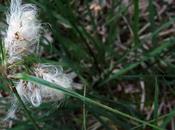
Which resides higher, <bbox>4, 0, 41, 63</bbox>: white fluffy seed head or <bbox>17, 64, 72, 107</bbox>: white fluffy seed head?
<bbox>4, 0, 41, 63</bbox>: white fluffy seed head

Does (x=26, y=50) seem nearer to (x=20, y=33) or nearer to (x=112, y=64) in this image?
(x=20, y=33)

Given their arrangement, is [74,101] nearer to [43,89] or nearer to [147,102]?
[147,102]

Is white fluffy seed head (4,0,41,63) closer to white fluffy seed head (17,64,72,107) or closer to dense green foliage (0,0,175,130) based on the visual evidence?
white fluffy seed head (17,64,72,107)

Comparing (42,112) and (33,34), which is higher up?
(33,34)

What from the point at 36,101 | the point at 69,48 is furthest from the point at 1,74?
the point at 69,48

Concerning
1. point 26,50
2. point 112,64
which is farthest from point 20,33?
point 112,64

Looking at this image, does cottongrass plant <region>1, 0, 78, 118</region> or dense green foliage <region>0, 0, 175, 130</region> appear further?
dense green foliage <region>0, 0, 175, 130</region>

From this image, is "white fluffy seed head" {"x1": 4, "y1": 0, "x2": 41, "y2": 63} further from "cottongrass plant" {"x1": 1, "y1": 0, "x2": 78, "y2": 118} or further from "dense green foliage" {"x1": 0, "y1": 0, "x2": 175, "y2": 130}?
"dense green foliage" {"x1": 0, "y1": 0, "x2": 175, "y2": 130}

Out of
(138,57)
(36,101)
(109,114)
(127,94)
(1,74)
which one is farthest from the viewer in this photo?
(127,94)

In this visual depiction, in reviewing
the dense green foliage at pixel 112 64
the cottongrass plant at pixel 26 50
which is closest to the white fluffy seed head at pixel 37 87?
the cottongrass plant at pixel 26 50

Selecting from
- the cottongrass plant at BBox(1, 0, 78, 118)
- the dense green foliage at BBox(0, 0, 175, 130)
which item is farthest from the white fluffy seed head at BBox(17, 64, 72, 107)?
the dense green foliage at BBox(0, 0, 175, 130)
